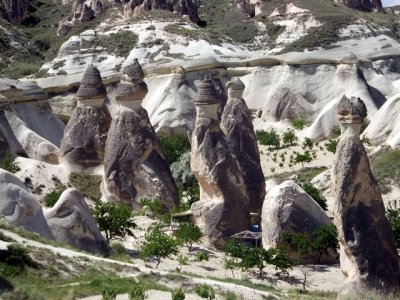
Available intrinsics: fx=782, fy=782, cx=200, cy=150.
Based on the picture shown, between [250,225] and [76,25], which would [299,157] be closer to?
[250,225]

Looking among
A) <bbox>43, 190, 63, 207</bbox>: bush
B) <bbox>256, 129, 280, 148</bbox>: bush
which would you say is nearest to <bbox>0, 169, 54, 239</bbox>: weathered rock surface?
<bbox>43, 190, 63, 207</bbox>: bush

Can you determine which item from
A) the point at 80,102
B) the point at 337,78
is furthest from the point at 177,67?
the point at 80,102

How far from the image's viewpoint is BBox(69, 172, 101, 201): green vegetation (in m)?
27.7

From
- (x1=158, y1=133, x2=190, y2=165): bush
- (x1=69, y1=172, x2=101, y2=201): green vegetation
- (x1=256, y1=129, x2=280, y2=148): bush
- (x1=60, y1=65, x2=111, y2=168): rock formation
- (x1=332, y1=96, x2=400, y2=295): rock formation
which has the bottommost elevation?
(x1=256, y1=129, x2=280, y2=148): bush

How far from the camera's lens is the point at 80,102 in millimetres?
31062

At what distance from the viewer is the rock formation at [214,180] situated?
906 inches

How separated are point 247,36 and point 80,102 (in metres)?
36.1

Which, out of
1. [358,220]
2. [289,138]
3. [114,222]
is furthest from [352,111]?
[289,138]

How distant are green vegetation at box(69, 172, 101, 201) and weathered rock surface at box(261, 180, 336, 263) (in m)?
7.62

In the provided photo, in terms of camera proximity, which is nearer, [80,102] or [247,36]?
[80,102]

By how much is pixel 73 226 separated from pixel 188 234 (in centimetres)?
385

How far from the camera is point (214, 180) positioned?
23.2m

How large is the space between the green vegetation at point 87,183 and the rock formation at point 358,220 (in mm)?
12591

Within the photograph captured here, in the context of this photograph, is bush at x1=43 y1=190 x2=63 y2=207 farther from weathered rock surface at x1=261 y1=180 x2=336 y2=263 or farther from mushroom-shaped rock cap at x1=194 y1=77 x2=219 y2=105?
weathered rock surface at x1=261 y1=180 x2=336 y2=263
